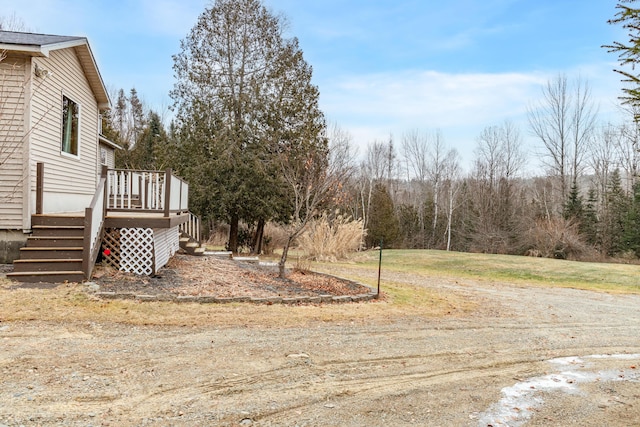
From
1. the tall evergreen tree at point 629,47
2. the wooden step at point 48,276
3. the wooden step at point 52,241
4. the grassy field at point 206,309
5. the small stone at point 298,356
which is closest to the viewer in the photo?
the tall evergreen tree at point 629,47

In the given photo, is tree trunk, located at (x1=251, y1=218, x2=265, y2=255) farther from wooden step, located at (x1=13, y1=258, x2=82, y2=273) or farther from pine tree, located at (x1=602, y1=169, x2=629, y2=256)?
pine tree, located at (x1=602, y1=169, x2=629, y2=256)

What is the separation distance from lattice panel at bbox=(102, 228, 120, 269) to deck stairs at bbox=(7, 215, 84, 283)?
20.4 inches

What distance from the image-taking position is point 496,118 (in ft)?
124

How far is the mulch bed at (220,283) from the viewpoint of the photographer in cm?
736

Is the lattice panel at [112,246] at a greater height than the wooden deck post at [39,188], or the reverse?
the wooden deck post at [39,188]

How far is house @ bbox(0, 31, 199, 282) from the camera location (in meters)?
7.45

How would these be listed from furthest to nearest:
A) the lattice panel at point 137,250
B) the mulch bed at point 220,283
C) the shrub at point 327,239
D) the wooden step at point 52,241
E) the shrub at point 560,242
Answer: the shrub at point 560,242 → the shrub at point 327,239 → the lattice panel at point 137,250 → the wooden step at point 52,241 → the mulch bed at point 220,283

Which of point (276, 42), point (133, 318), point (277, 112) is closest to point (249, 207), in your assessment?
point (277, 112)

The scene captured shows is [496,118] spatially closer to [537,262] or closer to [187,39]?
[537,262]

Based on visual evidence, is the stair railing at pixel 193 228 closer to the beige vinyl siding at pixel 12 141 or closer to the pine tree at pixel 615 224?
the beige vinyl siding at pixel 12 141

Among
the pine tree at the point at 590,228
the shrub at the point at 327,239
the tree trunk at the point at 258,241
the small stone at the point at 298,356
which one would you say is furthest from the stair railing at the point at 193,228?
the pine tree at the point at 590,228

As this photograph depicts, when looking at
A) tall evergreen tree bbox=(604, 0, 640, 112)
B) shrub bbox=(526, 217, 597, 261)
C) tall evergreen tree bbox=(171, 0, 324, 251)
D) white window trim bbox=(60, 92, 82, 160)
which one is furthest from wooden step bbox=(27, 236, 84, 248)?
shrub bbox=(526, 217, 597, 261)

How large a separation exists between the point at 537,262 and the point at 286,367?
54.5ft

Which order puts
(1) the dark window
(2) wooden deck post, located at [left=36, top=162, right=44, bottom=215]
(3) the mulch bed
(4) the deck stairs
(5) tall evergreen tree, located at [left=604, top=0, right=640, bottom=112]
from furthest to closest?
(1) the dark window, (2) wooden deck post, located at [left=36, top=162, right=44, bottom=215], (3) the mulch bed, (4) the deck stairs, (5) tall evergreen tree, located at [left=604, top=0, right=640, bottom=112]
